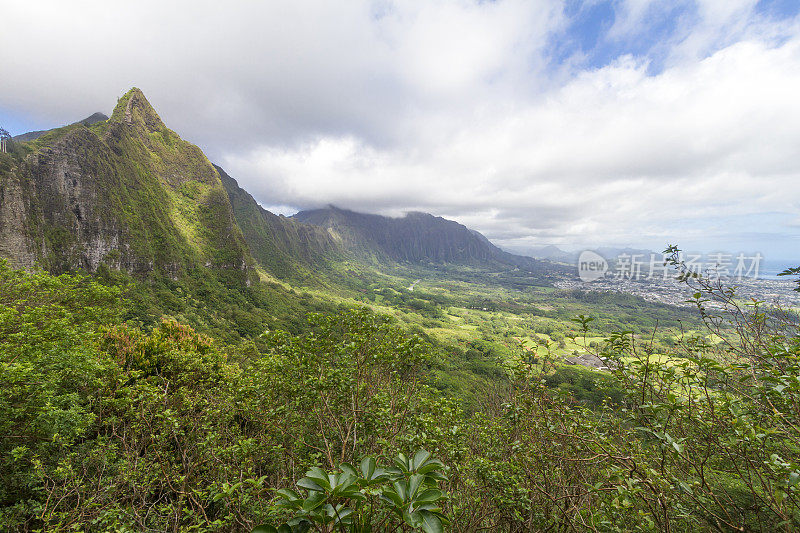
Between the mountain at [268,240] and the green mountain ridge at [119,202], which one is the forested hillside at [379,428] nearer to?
the green mountain ridge at [119,202]

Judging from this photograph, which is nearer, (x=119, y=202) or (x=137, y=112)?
(x=119, y=202)

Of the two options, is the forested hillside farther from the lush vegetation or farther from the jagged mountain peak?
the jagged mountain peak

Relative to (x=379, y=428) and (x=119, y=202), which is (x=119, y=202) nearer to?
(x=119, y=202)

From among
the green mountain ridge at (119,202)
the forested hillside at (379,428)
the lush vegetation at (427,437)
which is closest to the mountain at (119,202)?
the green mountain ridge at (119,202)

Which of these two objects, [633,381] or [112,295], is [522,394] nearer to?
[633,381]

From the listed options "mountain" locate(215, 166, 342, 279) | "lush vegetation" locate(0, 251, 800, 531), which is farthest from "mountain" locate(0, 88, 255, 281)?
"lush vegetation" locate(0, 251, 800, 531)

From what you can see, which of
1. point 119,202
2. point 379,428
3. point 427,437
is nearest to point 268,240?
point 119,202
